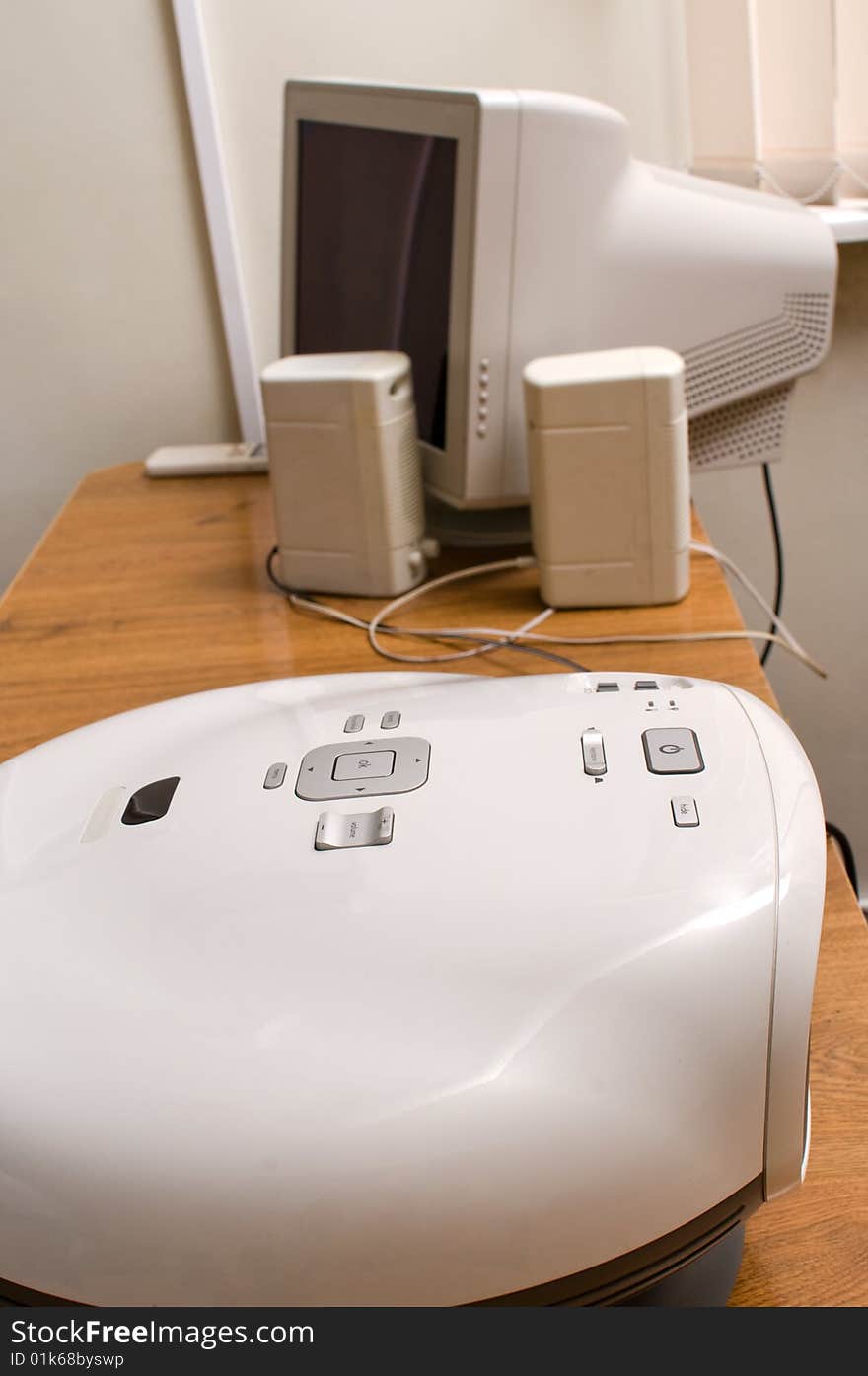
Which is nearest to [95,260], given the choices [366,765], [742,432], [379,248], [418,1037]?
[379,248]

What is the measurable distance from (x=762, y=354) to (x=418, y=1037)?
83 centimetres

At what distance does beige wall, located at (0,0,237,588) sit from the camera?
1338mm

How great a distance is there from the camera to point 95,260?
143 centimetres

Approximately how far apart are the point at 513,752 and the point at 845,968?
22cm

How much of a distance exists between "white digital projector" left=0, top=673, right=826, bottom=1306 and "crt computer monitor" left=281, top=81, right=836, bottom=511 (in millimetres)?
571

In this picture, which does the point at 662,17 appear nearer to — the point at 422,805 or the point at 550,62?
the point at 550,62

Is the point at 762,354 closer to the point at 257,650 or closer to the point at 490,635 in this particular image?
the point at 490,635

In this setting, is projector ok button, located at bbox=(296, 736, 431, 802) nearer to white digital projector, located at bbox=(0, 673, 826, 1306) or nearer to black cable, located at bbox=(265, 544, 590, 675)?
white digital projector, located at bbox=(0, 673, 826, 1306)

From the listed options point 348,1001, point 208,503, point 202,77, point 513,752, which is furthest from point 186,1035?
point 202,77

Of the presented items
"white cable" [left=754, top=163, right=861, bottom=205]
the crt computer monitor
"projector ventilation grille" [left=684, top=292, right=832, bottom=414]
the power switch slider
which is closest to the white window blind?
"white cable" [left=754, top=163, right=861, bottom=205]

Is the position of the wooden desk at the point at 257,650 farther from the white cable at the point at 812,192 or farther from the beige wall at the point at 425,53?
the white cable at the point at 812,192

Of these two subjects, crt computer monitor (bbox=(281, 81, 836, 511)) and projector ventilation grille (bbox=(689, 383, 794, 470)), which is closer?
crt computer monitor (bbox=(281, 81, 836, 511))

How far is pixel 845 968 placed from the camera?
1.82ft

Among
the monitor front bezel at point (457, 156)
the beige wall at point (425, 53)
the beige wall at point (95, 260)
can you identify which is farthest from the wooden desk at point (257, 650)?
the beige wall at point (425, 53)
